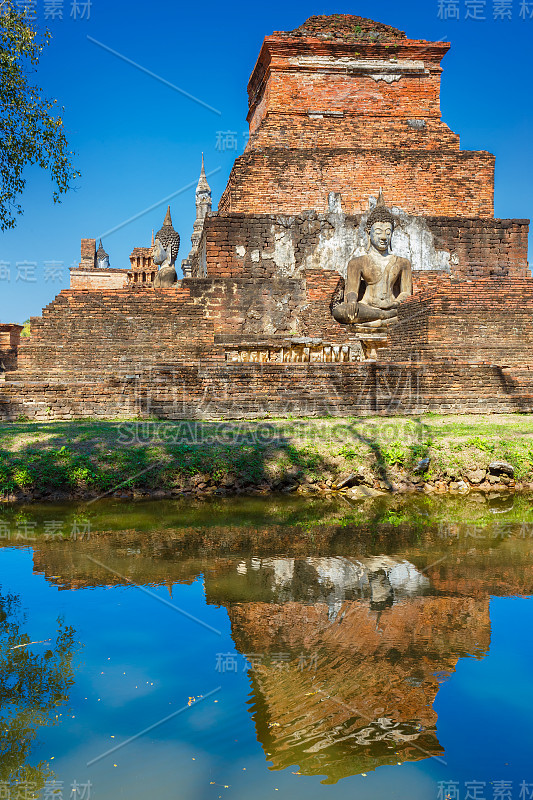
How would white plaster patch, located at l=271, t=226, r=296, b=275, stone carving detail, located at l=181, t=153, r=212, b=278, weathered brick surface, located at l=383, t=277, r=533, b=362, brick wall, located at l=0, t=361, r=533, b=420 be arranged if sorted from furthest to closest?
stone carving detail, located at l=181, t=153, r=212, b=278
white plaster patch, located at l=271, t=226, r=296, b=275
weathered brick surface, located at l=383, t=277, r=533, b=362
brick wall, located at l=0, t=361, r=533, b=420

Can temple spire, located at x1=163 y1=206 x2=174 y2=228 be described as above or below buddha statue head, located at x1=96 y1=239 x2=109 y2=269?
below

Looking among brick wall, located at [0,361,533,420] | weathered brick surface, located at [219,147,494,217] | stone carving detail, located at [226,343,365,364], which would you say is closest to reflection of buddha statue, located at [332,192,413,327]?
stone carving detail, located at [226,343,365,364]

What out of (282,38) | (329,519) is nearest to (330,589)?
(329,519)

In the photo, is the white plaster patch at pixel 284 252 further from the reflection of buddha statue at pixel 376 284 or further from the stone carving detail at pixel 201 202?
the stone carving detail at pixel 201 202

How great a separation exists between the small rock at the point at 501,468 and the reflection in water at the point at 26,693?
507cm

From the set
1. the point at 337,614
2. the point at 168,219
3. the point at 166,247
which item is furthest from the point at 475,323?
the point at 168,219

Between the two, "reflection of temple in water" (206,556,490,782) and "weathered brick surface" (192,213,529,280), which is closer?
"reflection of temple in water" (206,556,490,782)

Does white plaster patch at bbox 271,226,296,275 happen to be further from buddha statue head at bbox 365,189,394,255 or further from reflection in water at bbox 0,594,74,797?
reflection in water at bbox 0,594,74,797

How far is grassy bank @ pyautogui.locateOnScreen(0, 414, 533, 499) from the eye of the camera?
727 cm

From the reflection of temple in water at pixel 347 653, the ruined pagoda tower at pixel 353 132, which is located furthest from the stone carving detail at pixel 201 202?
the reflection of temple in water at pixel 347 653

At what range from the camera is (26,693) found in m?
3.29

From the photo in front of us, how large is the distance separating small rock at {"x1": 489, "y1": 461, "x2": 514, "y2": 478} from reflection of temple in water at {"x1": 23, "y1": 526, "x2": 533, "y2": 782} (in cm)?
191

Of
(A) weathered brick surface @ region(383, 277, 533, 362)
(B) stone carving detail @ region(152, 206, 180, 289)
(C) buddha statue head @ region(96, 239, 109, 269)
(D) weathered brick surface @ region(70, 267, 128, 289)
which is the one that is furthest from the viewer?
(C) buddha statue head @ region(96, 239, 109, 269)

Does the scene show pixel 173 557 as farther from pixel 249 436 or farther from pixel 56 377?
pixel 56 377
